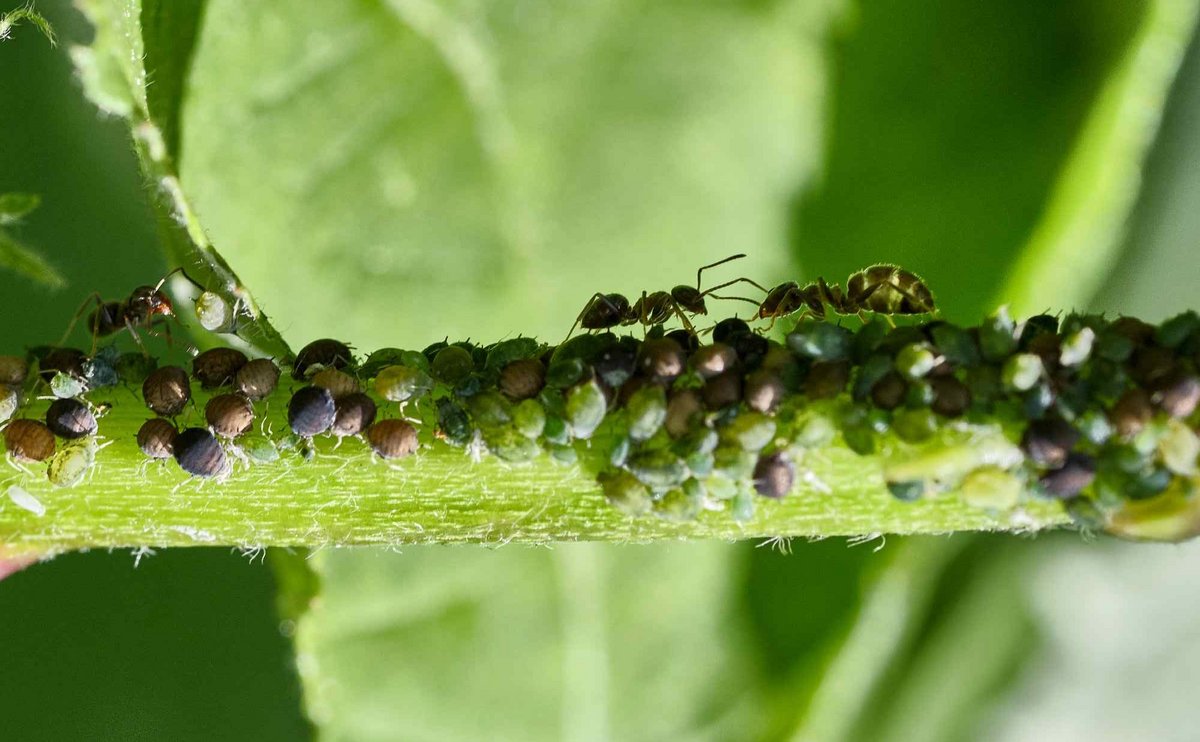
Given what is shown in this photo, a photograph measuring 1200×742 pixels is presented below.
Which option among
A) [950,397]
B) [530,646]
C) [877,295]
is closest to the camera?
[950,397]

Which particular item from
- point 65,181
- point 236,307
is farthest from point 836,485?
point 65,181

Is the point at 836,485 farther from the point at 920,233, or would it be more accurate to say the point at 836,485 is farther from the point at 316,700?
the point at 316,700

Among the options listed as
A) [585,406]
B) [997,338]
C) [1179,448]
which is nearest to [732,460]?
[585,406]

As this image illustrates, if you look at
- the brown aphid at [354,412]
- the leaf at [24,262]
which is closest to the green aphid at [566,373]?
the brown aphid at [354,412]

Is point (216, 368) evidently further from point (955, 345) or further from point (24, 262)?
point (955, 345)

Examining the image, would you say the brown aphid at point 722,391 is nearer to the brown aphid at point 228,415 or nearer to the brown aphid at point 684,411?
the brown aphid at point 684,411

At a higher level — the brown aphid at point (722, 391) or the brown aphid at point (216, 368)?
the brown aphid at point (216, 368)

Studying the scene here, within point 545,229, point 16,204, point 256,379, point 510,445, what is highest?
point 545,229
